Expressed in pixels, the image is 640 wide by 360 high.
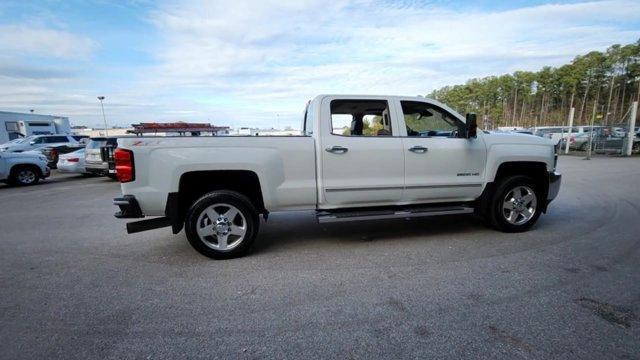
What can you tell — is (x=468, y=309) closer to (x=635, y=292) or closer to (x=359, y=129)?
(x=635, y=292)

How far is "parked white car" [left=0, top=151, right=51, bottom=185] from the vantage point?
11336mm

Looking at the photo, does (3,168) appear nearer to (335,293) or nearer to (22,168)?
(22,168)

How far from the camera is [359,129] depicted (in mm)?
5301

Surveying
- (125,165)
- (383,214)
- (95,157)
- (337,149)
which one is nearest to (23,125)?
(95,157)

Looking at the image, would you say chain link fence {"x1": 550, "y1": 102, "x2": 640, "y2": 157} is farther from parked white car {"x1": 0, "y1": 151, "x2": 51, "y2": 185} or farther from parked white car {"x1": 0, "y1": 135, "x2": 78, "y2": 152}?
parked white car {"x1": 0, "y1": 135, "x2": 78, "y2": 152}

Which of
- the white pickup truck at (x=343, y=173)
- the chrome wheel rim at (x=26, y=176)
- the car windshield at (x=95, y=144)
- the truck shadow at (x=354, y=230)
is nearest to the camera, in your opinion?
the white pickup truck at (x=343, y=173)

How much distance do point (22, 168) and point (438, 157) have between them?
13522 mm

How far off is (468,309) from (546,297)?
2.68 ft

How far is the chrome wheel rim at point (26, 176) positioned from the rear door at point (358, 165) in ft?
40.4

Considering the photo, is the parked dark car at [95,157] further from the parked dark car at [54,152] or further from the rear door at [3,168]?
the parked dark car at [54,152]

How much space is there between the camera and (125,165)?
398 cm

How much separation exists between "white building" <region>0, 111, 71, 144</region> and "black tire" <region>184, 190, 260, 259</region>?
3589 centimetres

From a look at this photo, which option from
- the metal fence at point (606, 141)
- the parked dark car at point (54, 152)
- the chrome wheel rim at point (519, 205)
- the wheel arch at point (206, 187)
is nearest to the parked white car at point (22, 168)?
the parked dark car at point (54, 152)

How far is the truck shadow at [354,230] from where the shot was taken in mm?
4992
